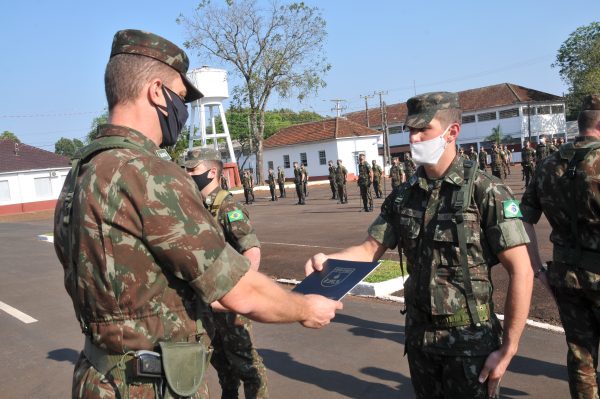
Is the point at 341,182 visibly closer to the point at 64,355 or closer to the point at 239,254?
the point at 64,355

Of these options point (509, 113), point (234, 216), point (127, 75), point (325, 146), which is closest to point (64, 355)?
point (234, 216)

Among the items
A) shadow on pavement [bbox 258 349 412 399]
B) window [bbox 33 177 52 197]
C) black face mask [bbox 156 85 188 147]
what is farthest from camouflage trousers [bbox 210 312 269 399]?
window [bbox 33 177 52 197]

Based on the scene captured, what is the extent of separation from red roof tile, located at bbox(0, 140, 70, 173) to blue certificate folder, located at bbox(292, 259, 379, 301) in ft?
148

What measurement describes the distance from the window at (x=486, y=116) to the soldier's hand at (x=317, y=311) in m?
57.6

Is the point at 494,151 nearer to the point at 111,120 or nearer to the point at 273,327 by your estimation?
the point at 273,327

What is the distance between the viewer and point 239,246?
3.97m

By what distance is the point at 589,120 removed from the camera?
3.42m

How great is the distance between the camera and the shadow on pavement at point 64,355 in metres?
5.97

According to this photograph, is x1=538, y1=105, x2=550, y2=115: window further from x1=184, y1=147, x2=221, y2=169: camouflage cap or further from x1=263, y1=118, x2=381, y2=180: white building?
x1=184, y1=147, x2=221, y2=169: camouflage cap

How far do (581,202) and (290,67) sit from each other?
1729 inches

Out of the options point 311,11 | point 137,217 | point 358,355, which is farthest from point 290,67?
point 137,217

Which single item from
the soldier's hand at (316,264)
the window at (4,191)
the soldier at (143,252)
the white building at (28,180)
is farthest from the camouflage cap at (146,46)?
the window at (4,191)

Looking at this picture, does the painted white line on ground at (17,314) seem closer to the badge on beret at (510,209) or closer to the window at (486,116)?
the badge on beret at (510,209)

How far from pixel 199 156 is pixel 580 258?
2.79 meters
